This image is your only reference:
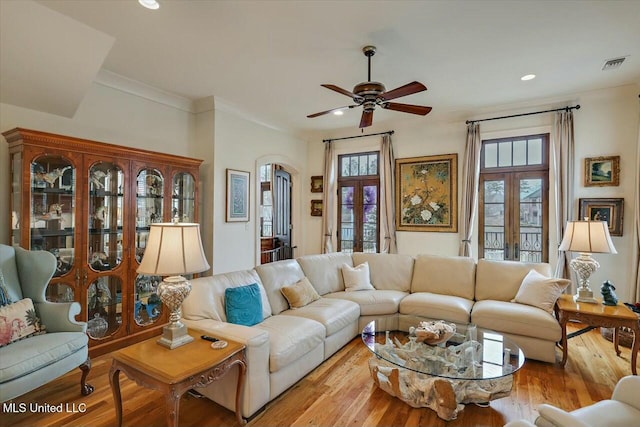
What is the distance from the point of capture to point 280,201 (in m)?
6.80

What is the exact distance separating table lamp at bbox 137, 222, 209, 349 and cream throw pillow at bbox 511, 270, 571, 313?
3306 mm

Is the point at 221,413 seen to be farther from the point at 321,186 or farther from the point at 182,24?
the point at 321,186

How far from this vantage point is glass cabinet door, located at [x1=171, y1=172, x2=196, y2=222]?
13.4ft

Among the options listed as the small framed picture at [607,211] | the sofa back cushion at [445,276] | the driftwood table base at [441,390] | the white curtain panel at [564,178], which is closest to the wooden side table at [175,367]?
the driftwood table base at [441,390]

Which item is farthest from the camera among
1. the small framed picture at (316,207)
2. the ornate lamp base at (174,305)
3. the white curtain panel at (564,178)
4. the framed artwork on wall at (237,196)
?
the small framed picture at (316,207)

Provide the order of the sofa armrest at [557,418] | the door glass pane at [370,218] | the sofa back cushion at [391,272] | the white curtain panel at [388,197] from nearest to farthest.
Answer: the sofa armrest at [557,418], the sofa back cushion at [391,272], the white curtain panel at [388,197], the door glass pane at [370,218]

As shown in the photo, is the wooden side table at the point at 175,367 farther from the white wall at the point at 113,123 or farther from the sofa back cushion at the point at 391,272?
the sofa back cushion at the point at 391,272

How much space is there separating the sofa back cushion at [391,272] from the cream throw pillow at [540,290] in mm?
1281

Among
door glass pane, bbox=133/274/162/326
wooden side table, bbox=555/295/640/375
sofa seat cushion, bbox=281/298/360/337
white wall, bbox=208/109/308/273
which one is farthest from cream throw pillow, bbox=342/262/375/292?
door glass pane, bbox=133/274/162/326

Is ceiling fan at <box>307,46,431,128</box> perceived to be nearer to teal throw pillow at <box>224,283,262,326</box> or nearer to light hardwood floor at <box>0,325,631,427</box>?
teal throw pillow at <box>224,283,262,326</box>

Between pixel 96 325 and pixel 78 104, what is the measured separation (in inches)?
91.9

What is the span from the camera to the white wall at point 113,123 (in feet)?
9.84

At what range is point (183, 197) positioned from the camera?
4188 mm

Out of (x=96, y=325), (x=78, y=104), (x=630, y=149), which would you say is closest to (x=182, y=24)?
(x=78, y=104)
